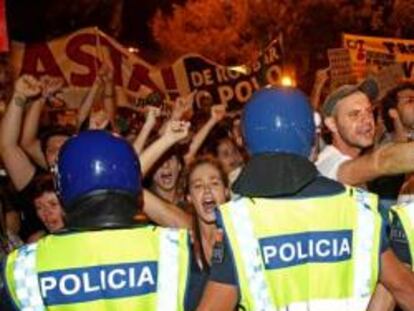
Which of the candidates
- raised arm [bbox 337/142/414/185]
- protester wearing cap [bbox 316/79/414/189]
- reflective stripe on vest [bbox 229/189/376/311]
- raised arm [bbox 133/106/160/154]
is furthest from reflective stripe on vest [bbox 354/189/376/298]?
raised arm [bbox 133/106/160/154]

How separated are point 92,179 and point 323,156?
2176 millimetres

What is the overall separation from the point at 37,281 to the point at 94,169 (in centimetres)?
45

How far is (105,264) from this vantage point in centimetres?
351

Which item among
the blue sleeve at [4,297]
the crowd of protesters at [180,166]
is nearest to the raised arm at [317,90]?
the crowd of protesters at [180,166]

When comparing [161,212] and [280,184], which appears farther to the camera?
[161,212]

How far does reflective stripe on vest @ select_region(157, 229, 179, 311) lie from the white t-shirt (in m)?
1.77

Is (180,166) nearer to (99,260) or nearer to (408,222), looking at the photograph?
(408,222)

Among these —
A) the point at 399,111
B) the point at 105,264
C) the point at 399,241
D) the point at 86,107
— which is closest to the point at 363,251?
the point at 399,241

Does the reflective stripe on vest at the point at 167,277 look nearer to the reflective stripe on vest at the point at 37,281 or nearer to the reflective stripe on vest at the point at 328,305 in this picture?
the reflective stripe on vest at the point at 37,281

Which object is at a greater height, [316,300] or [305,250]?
[305,250]

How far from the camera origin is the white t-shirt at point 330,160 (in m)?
5.24

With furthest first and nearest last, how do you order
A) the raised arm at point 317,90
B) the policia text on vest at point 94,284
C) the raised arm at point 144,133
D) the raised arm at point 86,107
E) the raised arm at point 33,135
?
the raised arm at point 317,90, the raised arm at point 86,107, the raised arm at point 33,135, the raised arm at point 144,133, the policia text on vest at point 94,284

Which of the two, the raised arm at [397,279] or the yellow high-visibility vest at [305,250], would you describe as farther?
the raised arm at [397,279]

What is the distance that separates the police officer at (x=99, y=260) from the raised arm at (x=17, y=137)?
91.0 inches
